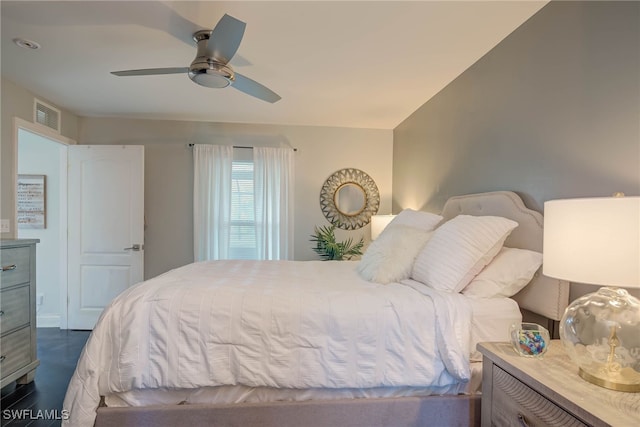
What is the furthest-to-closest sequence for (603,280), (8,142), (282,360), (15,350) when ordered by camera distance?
(8,142) → (15,350) → (282,360) → (603,280)

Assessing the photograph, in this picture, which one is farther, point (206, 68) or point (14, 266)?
point (14, 266)

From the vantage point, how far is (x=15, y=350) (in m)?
2.27

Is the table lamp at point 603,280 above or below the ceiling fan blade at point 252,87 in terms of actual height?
below

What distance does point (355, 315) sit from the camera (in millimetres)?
1472

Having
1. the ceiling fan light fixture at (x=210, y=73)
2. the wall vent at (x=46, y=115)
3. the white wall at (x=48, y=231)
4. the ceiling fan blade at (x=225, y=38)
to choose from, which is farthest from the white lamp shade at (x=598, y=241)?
the white wall at (x=48, y=231)

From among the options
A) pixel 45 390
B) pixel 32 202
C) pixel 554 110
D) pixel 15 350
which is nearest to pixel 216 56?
pixel 554 110

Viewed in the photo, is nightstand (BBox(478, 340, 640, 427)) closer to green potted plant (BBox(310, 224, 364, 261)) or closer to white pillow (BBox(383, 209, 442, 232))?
white pillow (BBox(383, 209, 442, 232))

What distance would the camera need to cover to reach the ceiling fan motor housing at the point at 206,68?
1888 millimetres

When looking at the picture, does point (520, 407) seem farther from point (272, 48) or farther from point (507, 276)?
point (272, 48)

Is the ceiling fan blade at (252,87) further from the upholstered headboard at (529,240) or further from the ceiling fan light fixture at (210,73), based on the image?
the upholstered headboard at (529,240)

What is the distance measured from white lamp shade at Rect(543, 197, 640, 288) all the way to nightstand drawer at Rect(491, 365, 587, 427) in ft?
1.28

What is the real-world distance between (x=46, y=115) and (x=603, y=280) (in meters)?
4.37

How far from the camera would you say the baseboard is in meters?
3.71

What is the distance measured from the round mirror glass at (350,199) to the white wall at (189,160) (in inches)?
9.4
